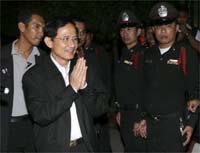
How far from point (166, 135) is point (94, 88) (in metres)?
1.29

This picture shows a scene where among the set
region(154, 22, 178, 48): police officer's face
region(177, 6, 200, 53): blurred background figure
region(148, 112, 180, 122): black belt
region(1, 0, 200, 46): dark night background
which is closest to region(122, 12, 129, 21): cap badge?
region(177, 6, 200, 53): blurred background figure

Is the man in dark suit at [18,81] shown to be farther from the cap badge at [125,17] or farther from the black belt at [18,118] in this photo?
the cap badge at [125,17]

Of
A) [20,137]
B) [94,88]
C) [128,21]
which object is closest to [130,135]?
[20,137]

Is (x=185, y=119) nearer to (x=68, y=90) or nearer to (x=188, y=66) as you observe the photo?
(x=188, y=66)

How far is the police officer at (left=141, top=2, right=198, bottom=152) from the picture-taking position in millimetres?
4617

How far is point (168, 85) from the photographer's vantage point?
15.4 ft

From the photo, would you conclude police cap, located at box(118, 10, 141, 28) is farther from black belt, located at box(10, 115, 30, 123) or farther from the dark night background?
the dark night background

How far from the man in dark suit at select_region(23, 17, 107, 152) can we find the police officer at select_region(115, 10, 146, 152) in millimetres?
1668

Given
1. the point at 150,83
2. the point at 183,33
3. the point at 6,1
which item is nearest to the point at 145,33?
the point at 183,33

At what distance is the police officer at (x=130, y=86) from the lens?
5.37 meters

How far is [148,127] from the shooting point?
4910 mm

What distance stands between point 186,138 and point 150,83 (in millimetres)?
711

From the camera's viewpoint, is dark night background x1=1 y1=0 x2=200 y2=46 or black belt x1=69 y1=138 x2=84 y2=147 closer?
black belt x1=69 y1=138 x2=84 y2=147

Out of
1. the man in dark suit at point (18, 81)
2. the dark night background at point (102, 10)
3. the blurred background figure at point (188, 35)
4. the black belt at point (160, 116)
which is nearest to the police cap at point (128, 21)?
the blurred background figure at point (188, 35)
